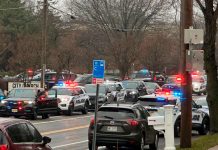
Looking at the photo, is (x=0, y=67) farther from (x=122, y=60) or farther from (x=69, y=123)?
(x=69, y=123)

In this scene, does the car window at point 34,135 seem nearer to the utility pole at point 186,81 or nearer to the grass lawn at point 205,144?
the utility pole at point 186,81

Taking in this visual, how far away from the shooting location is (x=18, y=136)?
10.0 meters

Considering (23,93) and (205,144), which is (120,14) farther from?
(205,144)

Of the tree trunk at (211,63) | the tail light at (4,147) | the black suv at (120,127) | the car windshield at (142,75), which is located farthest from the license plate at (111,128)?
the car windshield at (142,75)

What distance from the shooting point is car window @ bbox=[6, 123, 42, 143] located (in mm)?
9803

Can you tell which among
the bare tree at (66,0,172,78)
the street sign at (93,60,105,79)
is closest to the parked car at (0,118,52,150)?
the street sign at (93,60,105,79)

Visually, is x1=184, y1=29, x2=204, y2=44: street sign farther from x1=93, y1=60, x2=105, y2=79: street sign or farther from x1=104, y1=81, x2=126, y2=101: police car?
x1=104, y1=81, x2=126, y2=101: police car

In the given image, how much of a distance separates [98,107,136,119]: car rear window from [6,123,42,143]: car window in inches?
252

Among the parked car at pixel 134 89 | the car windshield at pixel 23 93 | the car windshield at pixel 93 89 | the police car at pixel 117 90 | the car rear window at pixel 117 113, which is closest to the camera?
the car rear window at pixel 117 113

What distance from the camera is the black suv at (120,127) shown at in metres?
16.9

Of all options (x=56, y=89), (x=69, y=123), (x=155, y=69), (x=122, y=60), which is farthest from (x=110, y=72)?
(x=69, y=123)

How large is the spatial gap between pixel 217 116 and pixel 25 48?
27.5 metres

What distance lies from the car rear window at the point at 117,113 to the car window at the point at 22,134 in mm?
6393

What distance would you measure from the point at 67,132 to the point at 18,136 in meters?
13.6
